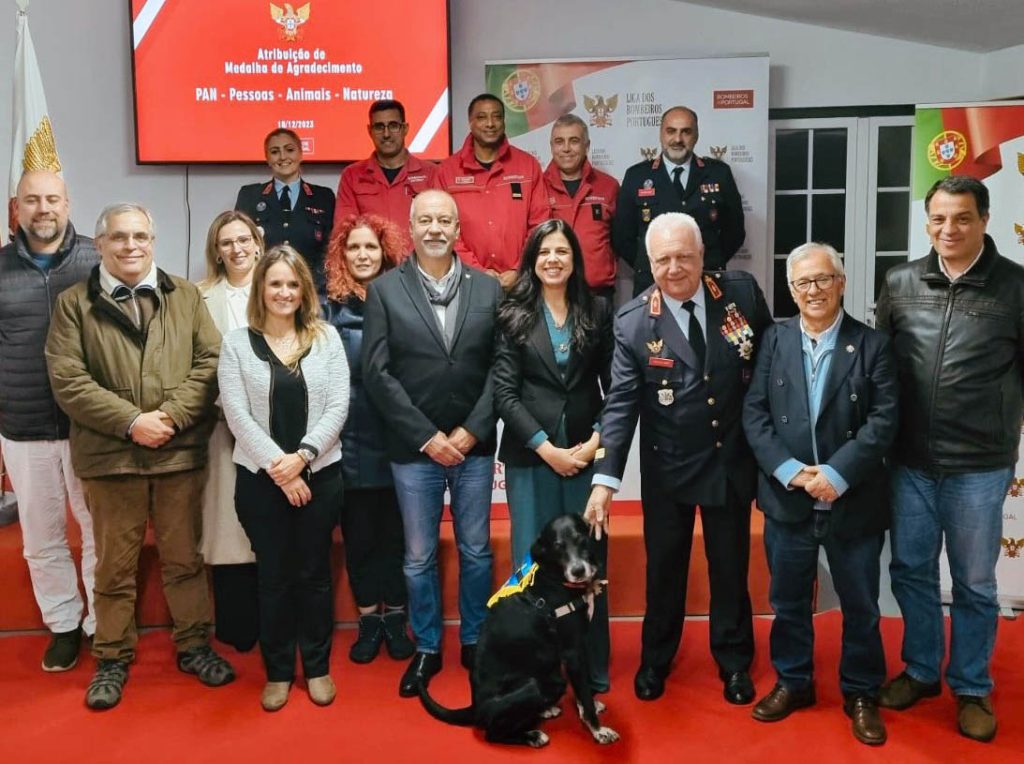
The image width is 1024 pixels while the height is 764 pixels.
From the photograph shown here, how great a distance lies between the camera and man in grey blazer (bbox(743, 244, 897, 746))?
270 cm

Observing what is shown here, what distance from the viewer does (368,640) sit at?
342 cm

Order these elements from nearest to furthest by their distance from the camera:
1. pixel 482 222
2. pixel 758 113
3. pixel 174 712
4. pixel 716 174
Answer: pixel 174 712 → pixel 482 222 → pixel 716 174 → pixel 758 113

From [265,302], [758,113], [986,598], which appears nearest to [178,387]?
[265,302]

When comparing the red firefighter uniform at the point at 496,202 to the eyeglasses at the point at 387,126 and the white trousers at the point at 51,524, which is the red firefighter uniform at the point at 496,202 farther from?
the white trousers at the point at 51,524

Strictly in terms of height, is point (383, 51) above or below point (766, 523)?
above

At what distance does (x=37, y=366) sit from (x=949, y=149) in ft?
11.9

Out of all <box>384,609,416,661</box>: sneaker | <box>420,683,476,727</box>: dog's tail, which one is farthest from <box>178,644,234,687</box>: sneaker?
<box>420,683,476,727</box>: dog's tail

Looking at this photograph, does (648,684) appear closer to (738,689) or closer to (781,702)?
(738,689)

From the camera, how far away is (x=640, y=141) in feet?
18.3

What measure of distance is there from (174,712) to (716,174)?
3.65 metres

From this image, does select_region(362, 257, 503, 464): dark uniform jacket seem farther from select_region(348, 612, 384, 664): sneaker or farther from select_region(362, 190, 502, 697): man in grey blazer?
select_region(348, 612, 384, 664): sneaker

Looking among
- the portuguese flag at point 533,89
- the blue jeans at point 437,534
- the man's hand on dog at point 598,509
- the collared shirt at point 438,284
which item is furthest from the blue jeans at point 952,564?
the portuguese flag at point 533,89

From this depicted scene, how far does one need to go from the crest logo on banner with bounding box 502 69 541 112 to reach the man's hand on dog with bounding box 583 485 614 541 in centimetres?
344

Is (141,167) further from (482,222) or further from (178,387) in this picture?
(178,387)
